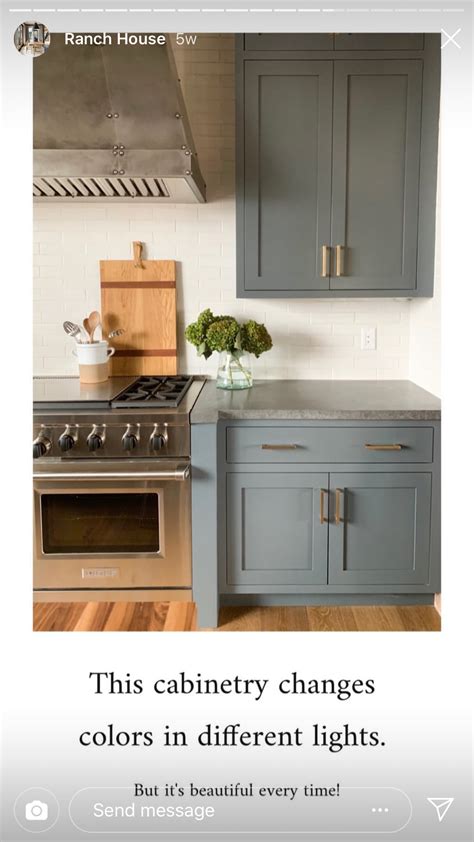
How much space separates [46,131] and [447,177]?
1.67m

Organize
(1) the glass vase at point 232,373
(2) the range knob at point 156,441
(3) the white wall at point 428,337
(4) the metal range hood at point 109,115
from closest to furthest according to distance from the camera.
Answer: (4) the metal range hood at point 109,115, (2) the range knob at point 156,441, (3) the white wall at point 428,337, (1) the glass vase at point 232,373

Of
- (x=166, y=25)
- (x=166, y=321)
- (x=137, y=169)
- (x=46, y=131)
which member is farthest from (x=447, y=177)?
(x=166, y=321)

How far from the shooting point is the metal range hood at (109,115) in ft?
6.98

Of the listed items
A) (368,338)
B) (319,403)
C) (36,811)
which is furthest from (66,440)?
(36,811)

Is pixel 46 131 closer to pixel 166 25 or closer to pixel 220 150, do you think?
pixel 220 150

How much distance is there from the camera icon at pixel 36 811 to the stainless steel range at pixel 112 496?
1.40 meters

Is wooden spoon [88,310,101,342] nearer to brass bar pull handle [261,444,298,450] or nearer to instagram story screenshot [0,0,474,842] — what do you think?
instagram story screenshot [0,0,474,842]

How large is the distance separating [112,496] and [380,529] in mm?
985

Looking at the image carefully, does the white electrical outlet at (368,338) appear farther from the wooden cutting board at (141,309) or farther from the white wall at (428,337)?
the wooden cutting board at (141,309)

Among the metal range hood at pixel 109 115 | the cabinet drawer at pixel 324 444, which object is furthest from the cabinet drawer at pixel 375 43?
the cabinet drawer at pixel 324 444

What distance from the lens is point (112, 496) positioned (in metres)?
2.37

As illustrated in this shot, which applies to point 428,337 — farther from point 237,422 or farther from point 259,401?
point 237,422

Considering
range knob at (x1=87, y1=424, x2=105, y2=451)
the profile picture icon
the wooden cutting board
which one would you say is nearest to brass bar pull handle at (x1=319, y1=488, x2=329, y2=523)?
range knob at (x1=87, y1=424, x2=105, y2=451)

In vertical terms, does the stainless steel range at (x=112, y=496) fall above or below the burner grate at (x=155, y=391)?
below
